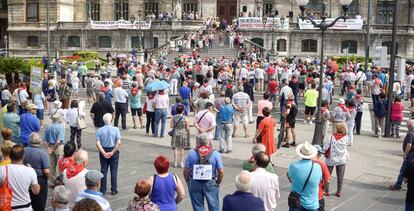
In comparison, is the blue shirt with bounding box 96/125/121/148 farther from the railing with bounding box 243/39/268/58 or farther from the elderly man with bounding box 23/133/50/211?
the railing with bounding box 243/39/268/58

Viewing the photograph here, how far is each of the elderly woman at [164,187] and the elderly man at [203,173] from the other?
1146mm

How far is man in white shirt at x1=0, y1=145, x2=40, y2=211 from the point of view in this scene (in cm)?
831

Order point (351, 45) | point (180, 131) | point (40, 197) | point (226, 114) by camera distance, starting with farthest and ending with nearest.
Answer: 1. point (351, 45)
2. point (226, 114)
3. point (180, 131)
4. point (40, 197)

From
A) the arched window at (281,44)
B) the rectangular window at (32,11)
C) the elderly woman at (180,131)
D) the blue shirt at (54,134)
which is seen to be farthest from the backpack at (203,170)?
the rectangular window at (32,11)

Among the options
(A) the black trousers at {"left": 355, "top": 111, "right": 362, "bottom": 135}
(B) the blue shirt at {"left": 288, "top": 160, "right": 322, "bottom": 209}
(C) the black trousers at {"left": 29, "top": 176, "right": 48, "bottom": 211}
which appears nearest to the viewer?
(B) the blue shirt at {"left": 288, "top": 160, "right": 322, "bottom": 209}

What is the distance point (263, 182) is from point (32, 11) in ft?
182

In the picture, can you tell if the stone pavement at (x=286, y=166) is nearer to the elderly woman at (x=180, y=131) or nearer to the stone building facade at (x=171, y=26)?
the elderly woman at (x=180, y=131)

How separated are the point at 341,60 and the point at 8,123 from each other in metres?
36.7

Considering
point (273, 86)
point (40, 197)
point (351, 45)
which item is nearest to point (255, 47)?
point (351, 45)

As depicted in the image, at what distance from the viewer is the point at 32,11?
58656 mm

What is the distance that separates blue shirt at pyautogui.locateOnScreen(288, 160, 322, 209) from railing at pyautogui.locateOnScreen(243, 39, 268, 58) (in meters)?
35.6

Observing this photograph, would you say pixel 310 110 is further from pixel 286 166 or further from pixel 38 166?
pixel 38 166

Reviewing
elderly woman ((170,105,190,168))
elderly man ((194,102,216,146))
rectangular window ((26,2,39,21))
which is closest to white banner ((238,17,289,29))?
rectangular window ((26,2,39,21))

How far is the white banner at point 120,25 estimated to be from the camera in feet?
171
